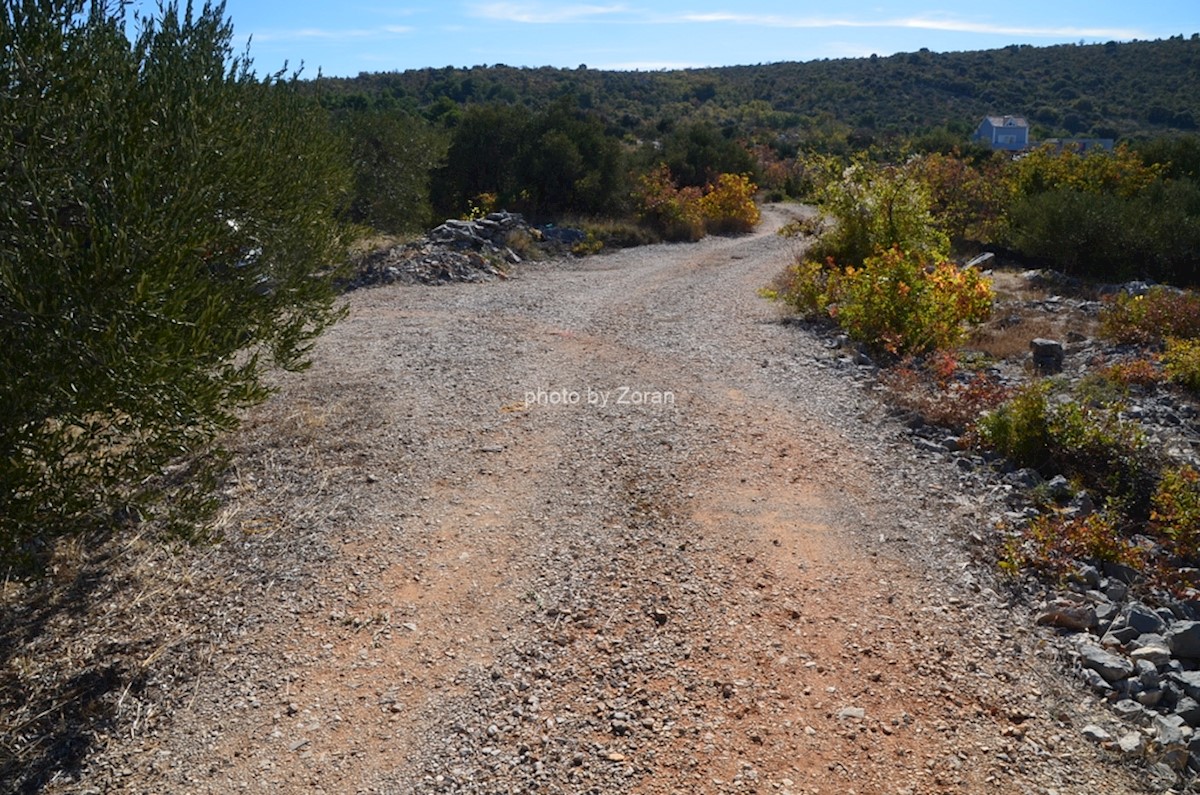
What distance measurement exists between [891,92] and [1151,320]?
56.8 metres

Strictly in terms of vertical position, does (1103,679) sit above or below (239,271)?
below

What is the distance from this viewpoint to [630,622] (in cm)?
496

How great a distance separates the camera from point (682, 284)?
15219 mm

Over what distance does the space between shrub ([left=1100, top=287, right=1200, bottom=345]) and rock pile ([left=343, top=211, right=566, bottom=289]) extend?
10225mm

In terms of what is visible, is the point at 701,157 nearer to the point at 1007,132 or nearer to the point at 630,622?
the point at 630,622

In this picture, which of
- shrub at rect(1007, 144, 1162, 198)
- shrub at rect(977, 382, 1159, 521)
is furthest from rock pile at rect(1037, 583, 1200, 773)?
shrub at rect(1007, 144, 1162, 198)

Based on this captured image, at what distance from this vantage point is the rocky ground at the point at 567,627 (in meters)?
3.93

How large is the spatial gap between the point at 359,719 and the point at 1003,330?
35.0ft

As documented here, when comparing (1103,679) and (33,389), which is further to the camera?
(1103,679)

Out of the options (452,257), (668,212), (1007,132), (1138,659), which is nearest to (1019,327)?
(1138,659)

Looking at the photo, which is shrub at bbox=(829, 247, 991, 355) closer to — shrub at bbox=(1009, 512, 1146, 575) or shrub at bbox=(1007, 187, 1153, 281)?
shrub at bbox=(1009, 512, 1146, 575)

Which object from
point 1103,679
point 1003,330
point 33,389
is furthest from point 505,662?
point 1003,330

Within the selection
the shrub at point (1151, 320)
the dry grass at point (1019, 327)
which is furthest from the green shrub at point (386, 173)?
the shrub at point (1151, 320)

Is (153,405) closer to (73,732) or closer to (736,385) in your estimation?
(73,732)
